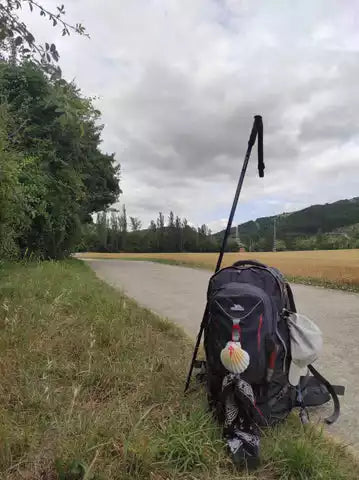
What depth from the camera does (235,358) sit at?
2.47 metres

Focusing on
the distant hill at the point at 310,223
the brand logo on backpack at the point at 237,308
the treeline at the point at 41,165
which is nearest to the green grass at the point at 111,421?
the brand logo on backpack at the point at 237,308

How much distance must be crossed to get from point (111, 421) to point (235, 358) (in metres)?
0.86

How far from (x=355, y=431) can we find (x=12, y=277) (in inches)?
251

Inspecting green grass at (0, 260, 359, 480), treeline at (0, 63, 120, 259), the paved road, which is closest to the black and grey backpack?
green grass at (0, 260, 359, 480)

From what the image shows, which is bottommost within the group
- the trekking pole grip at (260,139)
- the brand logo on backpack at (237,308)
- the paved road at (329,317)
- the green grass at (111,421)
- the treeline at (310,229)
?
the paved road at (329,317)

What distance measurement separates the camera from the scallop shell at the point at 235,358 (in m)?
2.47

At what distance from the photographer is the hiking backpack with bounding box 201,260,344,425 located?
2561 mm

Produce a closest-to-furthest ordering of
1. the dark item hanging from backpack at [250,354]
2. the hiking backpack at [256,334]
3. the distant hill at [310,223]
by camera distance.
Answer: the dark item hanging from backpack at [250,354] < the hiking backpack at [256,334] < the distant hill at [310,223]

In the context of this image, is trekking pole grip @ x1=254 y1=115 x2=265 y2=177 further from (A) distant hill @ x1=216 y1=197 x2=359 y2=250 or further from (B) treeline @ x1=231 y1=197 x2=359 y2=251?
(A) distant hill @ x1=216 y1=197 x2=359 y2=250

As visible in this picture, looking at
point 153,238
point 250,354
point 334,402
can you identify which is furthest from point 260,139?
point 153,238

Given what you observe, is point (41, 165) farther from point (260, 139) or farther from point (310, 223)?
point (310, 223)

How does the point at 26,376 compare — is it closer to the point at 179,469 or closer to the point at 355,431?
the point at 179,469

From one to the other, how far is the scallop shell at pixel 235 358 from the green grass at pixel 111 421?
392 mm

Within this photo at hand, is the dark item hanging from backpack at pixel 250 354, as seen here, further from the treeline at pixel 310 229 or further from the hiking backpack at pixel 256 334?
the treeline at pixel 310 229
